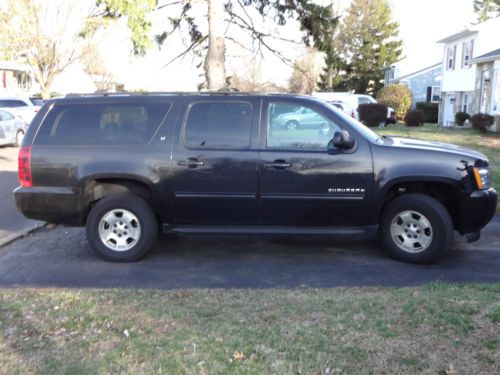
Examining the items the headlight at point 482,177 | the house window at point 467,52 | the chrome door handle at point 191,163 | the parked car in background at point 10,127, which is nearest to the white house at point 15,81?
the parked car in background at point 10,127

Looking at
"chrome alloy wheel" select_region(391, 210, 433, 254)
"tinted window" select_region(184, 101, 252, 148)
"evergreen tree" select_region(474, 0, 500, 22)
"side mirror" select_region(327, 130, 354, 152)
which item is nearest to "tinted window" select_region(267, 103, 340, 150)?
"side mirror" select_region(327, 130, 354, 152)

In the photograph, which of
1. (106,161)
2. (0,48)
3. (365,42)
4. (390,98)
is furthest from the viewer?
(365,42)

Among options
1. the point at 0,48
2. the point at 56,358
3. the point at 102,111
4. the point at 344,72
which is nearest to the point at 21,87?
the point at 0,48

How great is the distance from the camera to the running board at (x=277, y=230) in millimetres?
6211

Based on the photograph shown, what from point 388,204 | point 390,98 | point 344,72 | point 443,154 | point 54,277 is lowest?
point 54,277

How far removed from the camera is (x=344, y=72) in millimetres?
55844

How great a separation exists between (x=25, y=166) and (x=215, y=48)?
Answer: 8.53 metres

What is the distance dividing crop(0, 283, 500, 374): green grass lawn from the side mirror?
1.71 meters

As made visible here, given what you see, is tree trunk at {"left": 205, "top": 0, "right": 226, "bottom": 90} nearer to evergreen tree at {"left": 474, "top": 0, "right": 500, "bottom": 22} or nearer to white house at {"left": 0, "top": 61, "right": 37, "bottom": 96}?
white house at {"left": 0, "top": 61, "right": 37, "bottom": 96}

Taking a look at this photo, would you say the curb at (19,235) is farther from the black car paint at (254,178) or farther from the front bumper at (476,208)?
the front bumper at (476,208)

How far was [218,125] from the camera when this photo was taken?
628cm

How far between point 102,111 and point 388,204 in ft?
11.1

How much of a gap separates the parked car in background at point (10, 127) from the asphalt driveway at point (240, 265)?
12.7m

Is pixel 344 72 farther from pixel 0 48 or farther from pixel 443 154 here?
pixel 443 154
